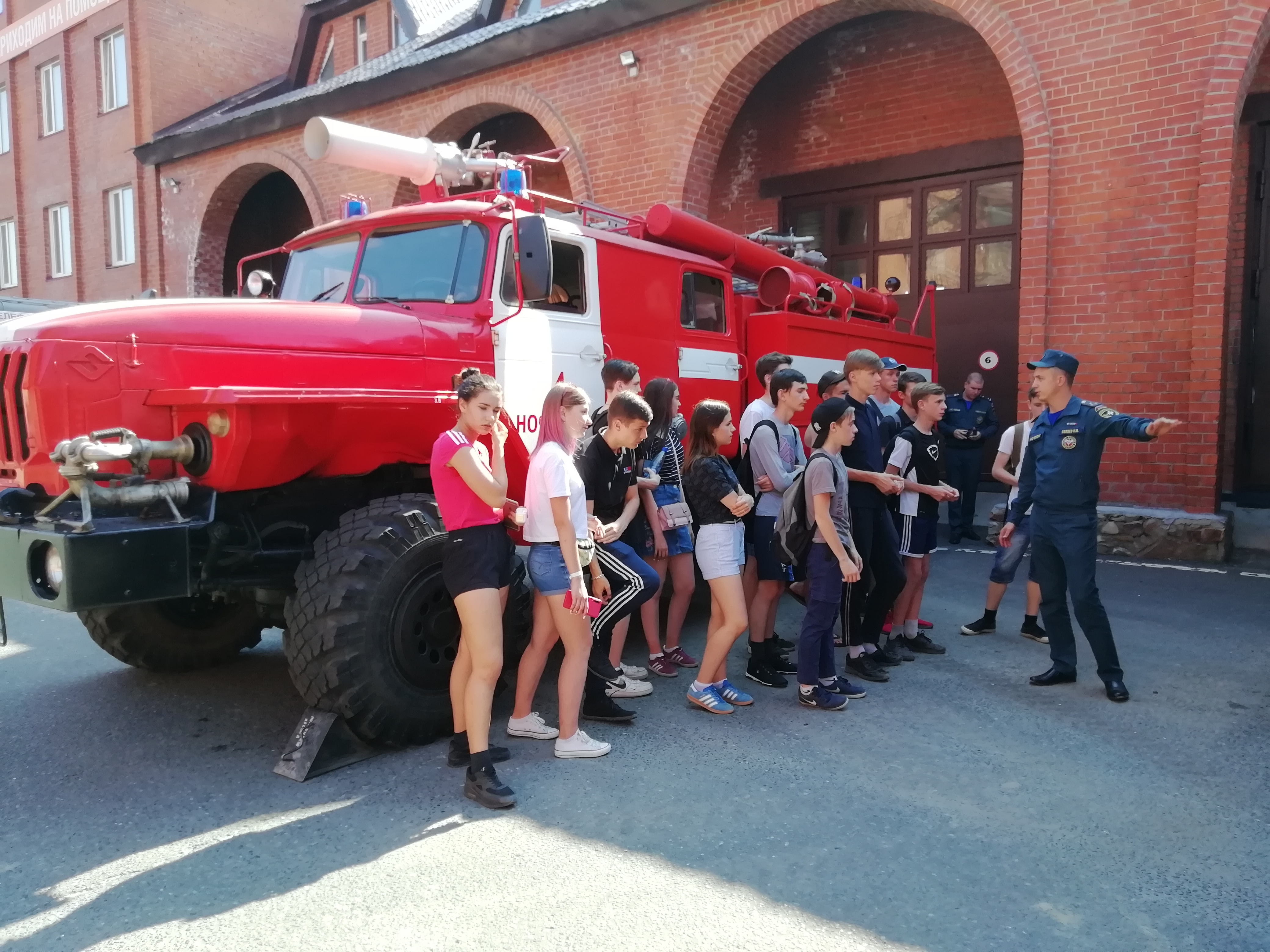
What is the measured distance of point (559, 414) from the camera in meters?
3.77

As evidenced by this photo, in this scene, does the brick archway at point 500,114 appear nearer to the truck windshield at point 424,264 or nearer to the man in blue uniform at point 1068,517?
the truck windshield at point 424,264

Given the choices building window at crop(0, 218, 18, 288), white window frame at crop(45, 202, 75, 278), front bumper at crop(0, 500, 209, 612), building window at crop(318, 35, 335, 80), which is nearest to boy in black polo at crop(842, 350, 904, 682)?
front bumper at crop(0, 500, 209, 612)

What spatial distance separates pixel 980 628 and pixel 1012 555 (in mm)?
541

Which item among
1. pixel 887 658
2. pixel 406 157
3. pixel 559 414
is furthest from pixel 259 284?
pixel 887 658

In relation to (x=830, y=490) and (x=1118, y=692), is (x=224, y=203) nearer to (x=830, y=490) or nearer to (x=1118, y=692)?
(x=830, y=490)

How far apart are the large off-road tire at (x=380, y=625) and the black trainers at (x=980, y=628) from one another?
3202mm

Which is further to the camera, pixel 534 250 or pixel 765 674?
pixel 765 674

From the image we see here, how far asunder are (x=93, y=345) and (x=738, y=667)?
360 cm

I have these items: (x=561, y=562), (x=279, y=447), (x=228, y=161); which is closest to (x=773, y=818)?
(x=561, y=562)

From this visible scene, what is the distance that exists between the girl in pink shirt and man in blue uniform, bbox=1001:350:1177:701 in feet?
9.70

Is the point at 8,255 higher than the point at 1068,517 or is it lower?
higher

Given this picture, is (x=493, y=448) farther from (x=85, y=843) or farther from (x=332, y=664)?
(x=85, y=843)

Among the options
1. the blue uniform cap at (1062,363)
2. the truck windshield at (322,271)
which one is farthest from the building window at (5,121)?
the blue uniform cap at (1062,363)

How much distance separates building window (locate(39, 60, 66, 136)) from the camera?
20.1 metres
